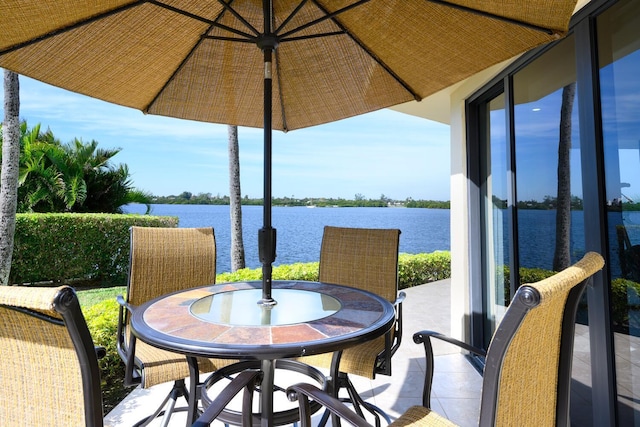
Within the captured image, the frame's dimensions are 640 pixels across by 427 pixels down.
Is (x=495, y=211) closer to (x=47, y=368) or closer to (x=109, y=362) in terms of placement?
(x=47, y=368)

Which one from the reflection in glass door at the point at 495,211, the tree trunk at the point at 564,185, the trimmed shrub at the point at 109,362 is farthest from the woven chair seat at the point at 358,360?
the trimmed shrub at the point at 109,362

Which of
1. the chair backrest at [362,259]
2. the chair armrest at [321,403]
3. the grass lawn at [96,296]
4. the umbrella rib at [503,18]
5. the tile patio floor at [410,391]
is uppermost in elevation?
the umbrella rib at [503,18]

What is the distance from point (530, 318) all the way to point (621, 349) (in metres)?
1.32

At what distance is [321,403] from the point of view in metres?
1.13

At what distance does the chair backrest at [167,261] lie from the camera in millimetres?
2316

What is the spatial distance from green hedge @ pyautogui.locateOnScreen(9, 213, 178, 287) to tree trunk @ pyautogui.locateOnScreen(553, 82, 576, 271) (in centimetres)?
815

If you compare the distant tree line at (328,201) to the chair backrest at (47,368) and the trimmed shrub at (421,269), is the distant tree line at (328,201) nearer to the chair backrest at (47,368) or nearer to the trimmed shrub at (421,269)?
the trimmed shrub at (421,269)

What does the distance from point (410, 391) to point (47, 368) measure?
2643 millimetres

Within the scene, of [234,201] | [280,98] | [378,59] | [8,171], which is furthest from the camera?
[234,201]

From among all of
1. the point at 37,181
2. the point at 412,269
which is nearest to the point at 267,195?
the point at 412,269

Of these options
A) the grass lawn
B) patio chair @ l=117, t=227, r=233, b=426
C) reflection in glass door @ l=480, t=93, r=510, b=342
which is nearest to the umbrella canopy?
patio chair @ l=117, t=227, r=233, b=426

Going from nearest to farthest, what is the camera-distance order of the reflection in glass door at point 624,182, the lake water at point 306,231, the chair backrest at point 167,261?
→ 1. the reflection in glass door at point 624,182
2. the chair backrest at point 167,261
3. the lake water at point 306,231

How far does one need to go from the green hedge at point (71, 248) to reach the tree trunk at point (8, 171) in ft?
10.3

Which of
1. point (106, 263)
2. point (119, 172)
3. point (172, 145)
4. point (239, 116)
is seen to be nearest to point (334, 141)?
point (172, 145)
